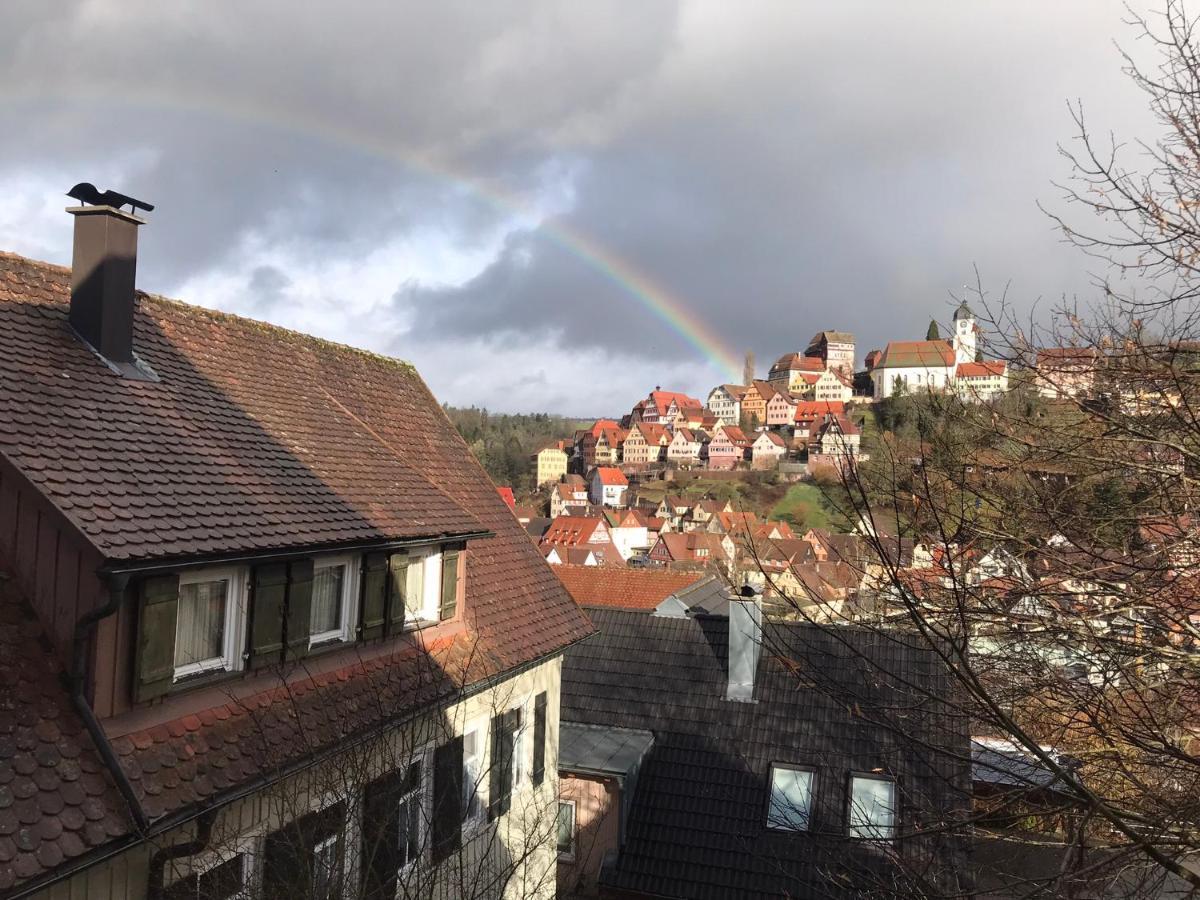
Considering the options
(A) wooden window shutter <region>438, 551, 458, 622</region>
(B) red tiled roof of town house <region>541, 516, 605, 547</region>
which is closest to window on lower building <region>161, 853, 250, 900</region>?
(A) wooden window shutter <region>438, 551, 458, 622</region>

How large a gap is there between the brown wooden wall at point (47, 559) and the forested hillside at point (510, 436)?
9236 centimetres

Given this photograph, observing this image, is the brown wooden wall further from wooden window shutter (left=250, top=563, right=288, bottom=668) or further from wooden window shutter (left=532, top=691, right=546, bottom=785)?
wooden window shutter (left=532, top=691, right=546, bottom=785)

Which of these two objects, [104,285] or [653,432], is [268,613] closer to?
[104,285]

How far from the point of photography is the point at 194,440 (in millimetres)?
7348

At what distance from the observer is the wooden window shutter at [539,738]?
11.4 m

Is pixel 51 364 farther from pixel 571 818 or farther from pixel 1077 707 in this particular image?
pixel 571 818

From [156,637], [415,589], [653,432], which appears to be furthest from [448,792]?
[653,432]

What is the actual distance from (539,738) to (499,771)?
1.52 m

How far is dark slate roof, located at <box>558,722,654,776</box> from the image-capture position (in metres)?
13.4

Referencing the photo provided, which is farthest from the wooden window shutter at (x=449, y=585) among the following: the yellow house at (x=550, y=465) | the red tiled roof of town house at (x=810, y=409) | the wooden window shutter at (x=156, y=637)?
→ the yellow house at (x=550, y=465)

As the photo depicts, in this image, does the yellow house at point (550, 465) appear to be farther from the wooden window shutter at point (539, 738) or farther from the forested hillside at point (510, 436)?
the wooden window shutter at point (539, 738)

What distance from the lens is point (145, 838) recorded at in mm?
5051

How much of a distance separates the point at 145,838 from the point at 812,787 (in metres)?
10.7

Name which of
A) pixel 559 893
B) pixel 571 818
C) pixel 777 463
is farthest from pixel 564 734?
pixel 777 463
